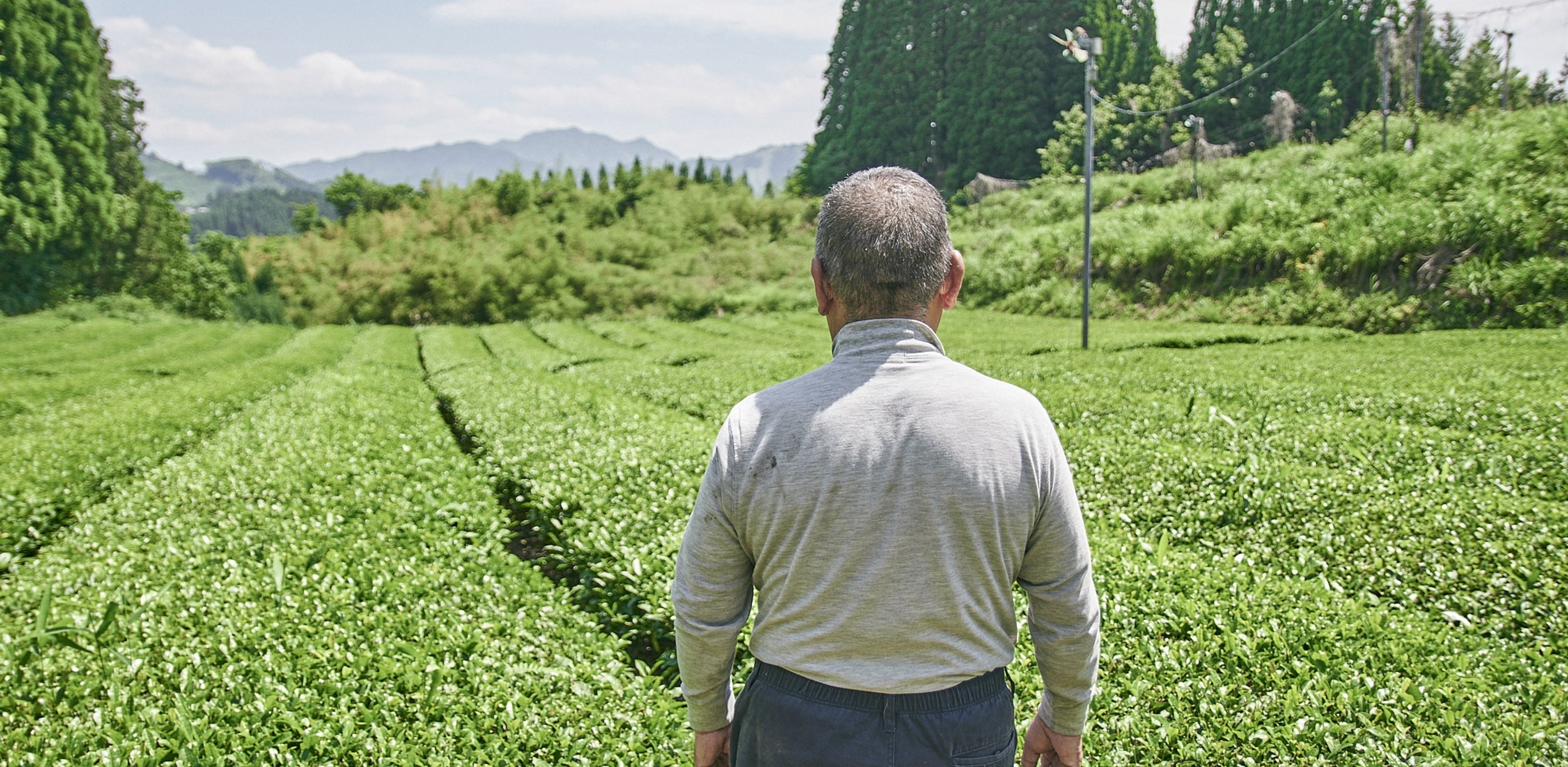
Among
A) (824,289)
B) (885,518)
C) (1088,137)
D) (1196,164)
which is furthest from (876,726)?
(1196,164)

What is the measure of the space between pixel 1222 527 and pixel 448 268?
4315cm

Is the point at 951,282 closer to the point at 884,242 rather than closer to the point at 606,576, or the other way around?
the point at 884,242

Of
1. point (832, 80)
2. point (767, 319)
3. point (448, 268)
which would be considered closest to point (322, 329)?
point (448, 268)

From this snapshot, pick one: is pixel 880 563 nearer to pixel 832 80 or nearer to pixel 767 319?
pixel 767 319

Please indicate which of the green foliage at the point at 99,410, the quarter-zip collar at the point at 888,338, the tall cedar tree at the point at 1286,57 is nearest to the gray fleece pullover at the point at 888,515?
the quarter-zip collar at the point at 888,338

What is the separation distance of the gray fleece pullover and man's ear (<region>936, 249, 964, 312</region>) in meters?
0.08

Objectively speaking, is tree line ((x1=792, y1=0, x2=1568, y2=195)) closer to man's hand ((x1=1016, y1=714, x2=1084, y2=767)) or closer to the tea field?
the tea field

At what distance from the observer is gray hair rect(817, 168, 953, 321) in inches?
59.9

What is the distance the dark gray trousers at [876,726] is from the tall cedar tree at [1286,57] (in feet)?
152

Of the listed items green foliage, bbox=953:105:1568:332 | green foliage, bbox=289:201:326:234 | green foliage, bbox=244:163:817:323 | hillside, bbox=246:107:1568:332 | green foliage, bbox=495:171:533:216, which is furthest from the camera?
green foliage, bbox=289:201:326:234

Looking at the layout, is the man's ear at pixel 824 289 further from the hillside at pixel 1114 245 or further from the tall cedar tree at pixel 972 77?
the tall cedar tree at pixel 972 77

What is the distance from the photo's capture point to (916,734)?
1538mm

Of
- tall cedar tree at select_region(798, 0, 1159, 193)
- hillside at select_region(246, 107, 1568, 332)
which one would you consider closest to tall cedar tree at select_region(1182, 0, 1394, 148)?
tall cedar tree at select_region(798, 0, 1159, 193)

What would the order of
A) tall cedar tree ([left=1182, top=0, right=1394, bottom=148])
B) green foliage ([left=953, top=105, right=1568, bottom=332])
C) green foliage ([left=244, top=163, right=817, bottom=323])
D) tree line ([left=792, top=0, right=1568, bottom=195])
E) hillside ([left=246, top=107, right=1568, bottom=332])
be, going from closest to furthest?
green foliage ([left=953, top=105, right=1568, bottom=332]) → hillside ([left=246, top=107, right=1568, bottom=332]) → tree line ([left=792, top=0, right=1568, bottom=195]) → tall cedar tree ([left=1182, top=0, right=1394, bottom=148]) → green foliage ([left=244, top=163, right=817, bottom=323])
